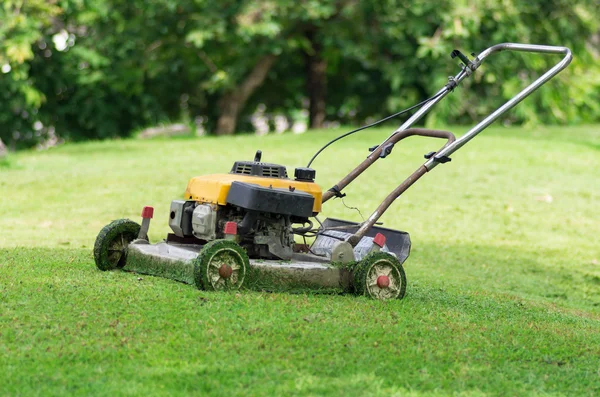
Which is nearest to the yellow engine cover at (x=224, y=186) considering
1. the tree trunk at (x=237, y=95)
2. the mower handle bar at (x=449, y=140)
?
the mower handle bar at (x=449, y=140)

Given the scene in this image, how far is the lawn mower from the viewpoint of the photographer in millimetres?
6273

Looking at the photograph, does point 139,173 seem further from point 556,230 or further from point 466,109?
point 466,109

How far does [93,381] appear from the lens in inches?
184

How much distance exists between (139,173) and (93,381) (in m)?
10.2

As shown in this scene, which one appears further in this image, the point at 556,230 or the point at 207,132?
the point at 207,132

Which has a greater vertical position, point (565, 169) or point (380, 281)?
point (565, 169)

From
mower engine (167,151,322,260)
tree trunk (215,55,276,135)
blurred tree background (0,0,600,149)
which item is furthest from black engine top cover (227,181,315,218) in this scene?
tree trunk (215,55,276,135)

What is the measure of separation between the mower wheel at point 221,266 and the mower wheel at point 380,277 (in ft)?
2.48

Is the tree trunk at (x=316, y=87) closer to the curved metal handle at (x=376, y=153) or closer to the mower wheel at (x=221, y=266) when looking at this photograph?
the curved metal handle at (x=376, y=153)

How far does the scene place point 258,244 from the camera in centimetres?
669

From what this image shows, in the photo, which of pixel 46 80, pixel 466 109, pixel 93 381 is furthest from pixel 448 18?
pixel 93 381

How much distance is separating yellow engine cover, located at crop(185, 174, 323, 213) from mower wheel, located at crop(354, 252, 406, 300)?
51cm

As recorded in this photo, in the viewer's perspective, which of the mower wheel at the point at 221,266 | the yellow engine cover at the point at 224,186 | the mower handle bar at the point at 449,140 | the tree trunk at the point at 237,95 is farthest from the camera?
the tree trunk at the point at 237,95

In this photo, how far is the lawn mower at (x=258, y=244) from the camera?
247 inches
